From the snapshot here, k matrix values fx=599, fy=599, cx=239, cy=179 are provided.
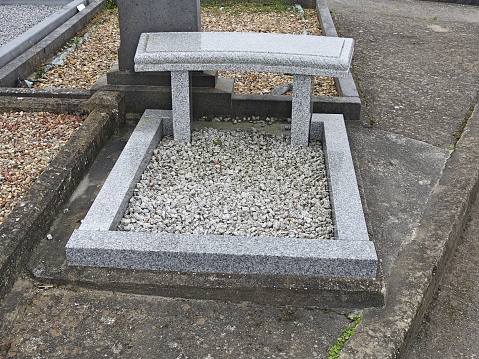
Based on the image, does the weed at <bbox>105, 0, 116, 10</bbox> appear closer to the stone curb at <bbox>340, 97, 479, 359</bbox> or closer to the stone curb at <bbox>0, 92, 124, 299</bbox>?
the stone curb at <bbox>0, 92, 124, 299</bbox>

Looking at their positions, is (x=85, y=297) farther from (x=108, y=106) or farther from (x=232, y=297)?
(x=108, y=106)

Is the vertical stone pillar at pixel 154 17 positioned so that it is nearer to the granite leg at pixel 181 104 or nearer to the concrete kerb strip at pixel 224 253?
the granite leg at pixel 181 104

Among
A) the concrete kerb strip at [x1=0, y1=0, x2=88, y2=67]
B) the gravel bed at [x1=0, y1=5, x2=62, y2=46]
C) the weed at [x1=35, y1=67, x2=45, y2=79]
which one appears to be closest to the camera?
the weed at [x1=35, y1=67, x2=45, y2=79]

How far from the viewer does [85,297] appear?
2.94 m

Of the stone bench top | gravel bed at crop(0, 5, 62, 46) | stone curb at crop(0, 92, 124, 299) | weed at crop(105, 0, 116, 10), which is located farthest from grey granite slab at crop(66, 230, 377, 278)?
weed at crop(105, 0, 116, 10)

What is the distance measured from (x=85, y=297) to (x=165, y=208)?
79 centimetres

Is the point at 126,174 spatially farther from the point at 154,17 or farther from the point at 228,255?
the point at 154,17

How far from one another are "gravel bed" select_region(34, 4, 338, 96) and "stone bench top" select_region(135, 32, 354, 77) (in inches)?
47.1

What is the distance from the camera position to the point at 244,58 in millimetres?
3951

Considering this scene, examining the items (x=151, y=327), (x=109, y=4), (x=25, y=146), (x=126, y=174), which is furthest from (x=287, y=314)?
(x=109, y=4)

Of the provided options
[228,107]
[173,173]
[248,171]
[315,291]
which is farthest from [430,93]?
[315,291]

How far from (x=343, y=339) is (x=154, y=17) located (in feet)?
9.74

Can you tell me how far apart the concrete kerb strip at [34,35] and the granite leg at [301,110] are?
3.13 meters

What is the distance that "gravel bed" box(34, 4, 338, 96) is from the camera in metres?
5.59
